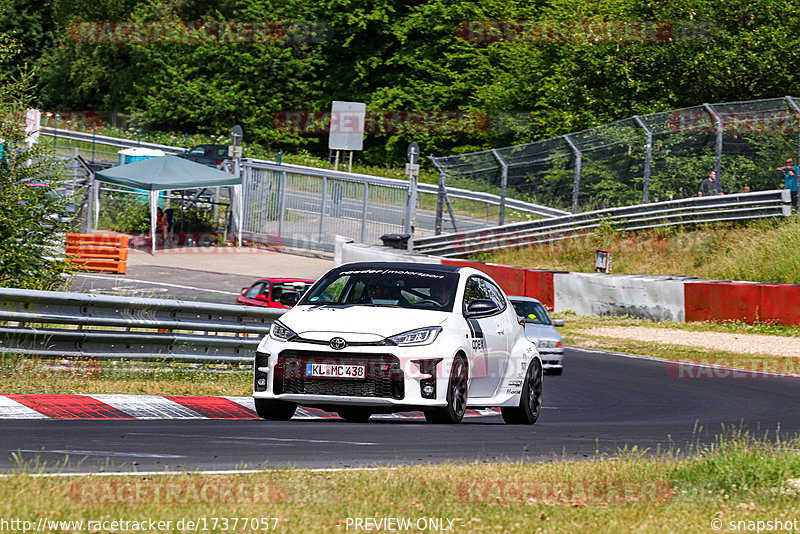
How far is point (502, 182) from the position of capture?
32844 mm

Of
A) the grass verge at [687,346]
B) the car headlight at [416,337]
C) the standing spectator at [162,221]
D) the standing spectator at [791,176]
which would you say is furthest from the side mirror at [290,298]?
the standing spectator at [162,221]

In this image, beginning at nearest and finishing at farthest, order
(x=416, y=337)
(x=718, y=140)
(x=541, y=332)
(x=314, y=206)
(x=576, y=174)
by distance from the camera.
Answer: (x=416, y=337) → (x=541, y=332) → (x=718, y=140) → (x=576, y=174) → (x=314, y=206)

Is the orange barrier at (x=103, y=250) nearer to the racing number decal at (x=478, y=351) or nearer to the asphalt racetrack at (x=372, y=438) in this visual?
the asphalt racetrack at (x=372, y=438)

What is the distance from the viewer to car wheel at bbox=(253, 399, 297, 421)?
10.3 meters

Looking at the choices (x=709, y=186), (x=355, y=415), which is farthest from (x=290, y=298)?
(x=709, y=186)

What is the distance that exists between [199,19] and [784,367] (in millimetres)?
56808

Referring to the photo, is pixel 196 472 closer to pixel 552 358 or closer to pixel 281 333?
pixel 281 333

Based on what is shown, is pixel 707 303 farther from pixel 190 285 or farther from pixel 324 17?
pixel 324 17

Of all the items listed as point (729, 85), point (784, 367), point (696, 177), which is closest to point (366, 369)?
point (784, 367)

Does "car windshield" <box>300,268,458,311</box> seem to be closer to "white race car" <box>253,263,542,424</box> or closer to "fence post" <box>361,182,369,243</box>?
"white race car" <box>253,263,542,424</box>

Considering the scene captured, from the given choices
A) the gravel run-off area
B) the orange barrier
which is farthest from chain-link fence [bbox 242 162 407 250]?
the gravel run-off area

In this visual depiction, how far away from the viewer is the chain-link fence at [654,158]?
1096 inches

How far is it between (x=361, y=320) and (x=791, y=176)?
20.7m

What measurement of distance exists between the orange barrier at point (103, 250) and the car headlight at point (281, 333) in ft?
80.2
